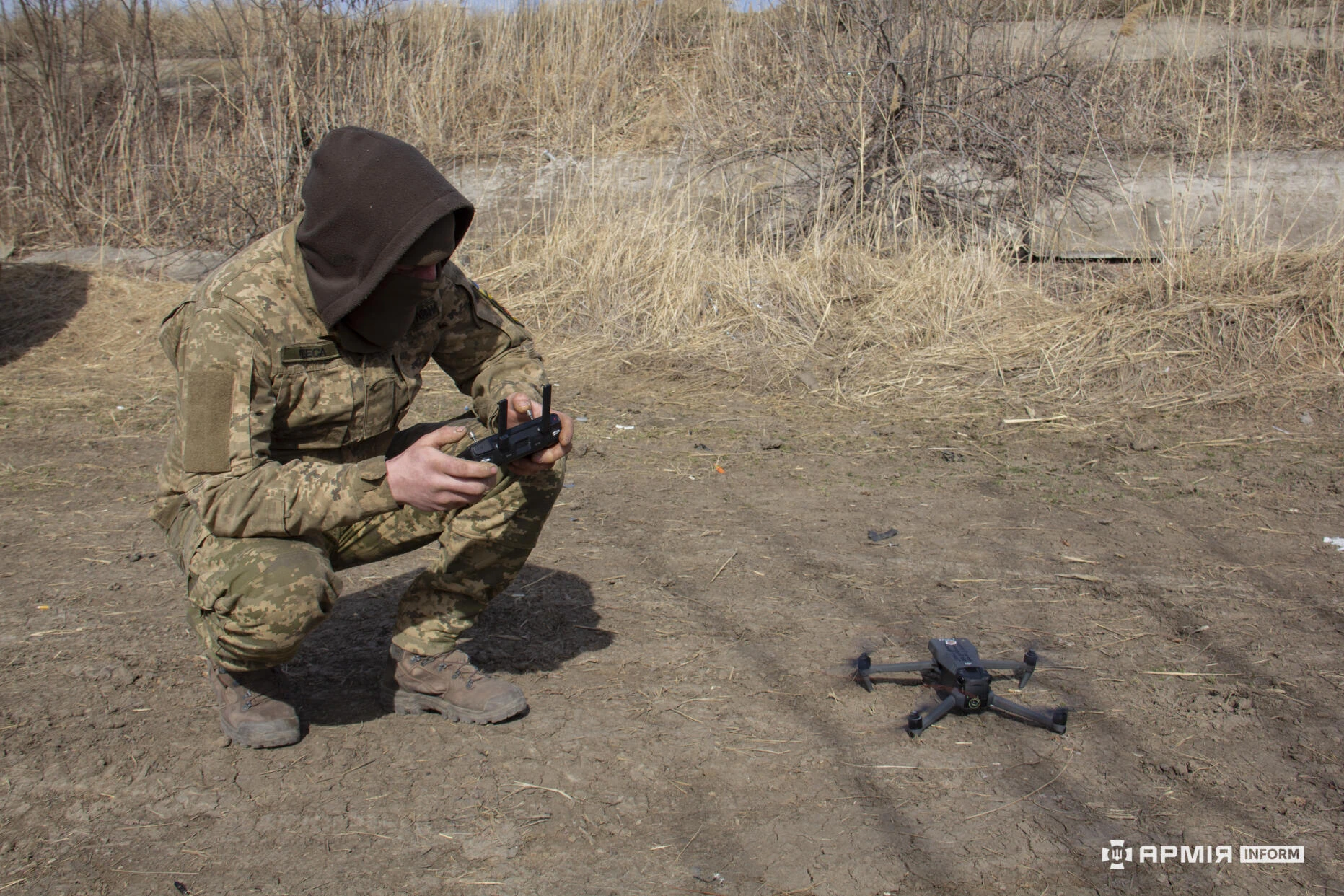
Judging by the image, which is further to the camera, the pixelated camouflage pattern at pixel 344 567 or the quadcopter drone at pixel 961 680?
the quadcopter drone at pixel 961 680

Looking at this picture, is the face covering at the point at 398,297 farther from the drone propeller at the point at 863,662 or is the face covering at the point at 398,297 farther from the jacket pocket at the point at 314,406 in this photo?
the drone propeller at the point at 863,662

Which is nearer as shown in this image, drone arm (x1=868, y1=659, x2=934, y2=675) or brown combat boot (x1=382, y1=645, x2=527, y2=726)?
brown combat boot (x1=382, y1=645, x2=527, y2=726)

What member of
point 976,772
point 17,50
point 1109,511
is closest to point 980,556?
point 1109,511

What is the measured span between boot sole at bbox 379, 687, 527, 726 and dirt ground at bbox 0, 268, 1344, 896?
51 millimetres

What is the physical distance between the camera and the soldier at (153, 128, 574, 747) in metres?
2.18

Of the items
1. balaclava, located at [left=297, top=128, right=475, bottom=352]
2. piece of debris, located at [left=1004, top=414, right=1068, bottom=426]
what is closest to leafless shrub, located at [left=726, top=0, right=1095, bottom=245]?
piece of debris, located at [left=1004, top=414, right=1068, bottom=426]

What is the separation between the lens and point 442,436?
2.22m

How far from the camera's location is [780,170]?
812 cm

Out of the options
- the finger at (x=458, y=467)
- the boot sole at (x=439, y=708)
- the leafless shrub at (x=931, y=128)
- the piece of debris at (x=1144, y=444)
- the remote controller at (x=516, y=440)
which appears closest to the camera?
the finger at (x=458, y=467)

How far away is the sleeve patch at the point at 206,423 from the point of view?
2158mm

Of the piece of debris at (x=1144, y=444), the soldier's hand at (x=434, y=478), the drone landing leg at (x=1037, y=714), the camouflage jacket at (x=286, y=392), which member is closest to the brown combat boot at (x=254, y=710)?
the camouflage jacket at (x=286, y=392)

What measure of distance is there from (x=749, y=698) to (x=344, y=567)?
45.6 inches

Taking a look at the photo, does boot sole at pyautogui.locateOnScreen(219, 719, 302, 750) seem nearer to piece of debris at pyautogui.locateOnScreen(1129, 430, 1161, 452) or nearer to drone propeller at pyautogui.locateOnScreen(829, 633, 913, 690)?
drone propeller at pyautogui.locateOnScreen(829, 633, 913, 690)

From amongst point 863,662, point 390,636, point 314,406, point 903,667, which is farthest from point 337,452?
point 903,667
